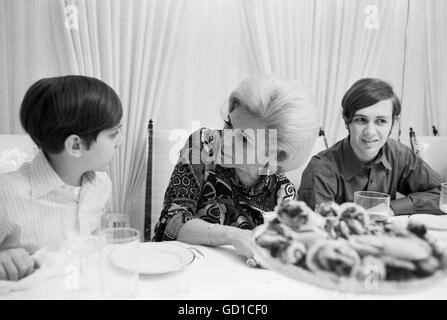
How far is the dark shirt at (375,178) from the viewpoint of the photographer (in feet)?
5.82

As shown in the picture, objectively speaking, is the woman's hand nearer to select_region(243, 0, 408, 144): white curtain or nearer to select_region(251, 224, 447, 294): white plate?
select_region(251, 224, 447, 294): white plate

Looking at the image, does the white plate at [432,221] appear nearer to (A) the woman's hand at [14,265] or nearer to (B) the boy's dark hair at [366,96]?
(B) the boy's dark hair at [366,96]

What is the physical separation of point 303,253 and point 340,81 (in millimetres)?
2342

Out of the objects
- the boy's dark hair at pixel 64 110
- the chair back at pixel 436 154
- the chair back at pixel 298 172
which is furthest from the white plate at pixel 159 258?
the chair back at pixel 436 154

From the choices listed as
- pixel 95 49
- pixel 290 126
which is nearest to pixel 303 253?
pixel 290 126

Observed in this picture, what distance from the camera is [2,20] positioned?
2281mm

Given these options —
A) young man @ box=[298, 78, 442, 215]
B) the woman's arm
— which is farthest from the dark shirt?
the woman's arm

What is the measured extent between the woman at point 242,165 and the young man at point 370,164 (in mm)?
358

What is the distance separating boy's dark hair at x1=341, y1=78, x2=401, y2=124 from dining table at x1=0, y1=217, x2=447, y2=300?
3.27ft

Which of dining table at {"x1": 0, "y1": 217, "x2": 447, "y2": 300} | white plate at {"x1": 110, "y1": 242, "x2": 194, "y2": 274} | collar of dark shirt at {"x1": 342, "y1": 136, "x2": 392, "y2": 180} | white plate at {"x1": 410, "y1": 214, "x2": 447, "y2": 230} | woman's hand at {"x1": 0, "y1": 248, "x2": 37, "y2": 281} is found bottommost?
white plate at {"x1": 410, "y1": 214, "x2": 447, "y2": 230}

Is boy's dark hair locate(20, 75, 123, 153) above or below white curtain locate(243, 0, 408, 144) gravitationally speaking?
below

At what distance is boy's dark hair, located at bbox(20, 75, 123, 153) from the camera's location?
40.7 inches
